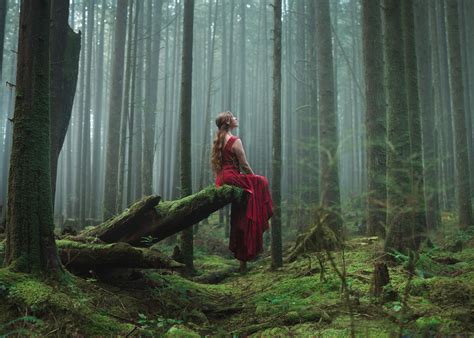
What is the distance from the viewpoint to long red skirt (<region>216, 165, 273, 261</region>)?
6211 mm

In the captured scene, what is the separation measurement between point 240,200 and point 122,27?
10.3 m

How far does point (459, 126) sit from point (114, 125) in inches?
411

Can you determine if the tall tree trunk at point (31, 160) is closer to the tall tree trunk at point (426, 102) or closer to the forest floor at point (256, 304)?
the forest floor at point (256, 304)

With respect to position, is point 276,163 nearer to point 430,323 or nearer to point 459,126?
point 430,323

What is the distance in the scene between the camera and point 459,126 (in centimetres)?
1156

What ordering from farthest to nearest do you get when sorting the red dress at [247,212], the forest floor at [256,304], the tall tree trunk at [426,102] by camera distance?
the tall tree trunk at [426,102]
the red dress at [247,212]
the forest floor at [256,304]

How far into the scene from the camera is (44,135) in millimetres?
4195

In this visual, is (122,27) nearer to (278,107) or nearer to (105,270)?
(278,107)

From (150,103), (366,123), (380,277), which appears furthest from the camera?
(150,103)

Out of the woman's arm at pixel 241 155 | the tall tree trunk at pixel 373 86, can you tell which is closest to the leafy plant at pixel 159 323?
the woman's arm at pixel 241 155

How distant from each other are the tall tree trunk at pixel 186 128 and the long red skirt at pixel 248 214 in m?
1.66

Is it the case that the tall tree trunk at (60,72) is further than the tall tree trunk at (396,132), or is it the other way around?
the tall tree trunk at (60,72)

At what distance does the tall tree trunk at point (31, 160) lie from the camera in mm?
3980

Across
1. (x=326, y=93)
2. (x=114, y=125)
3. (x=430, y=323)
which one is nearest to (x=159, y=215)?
(x=430, y=323)
